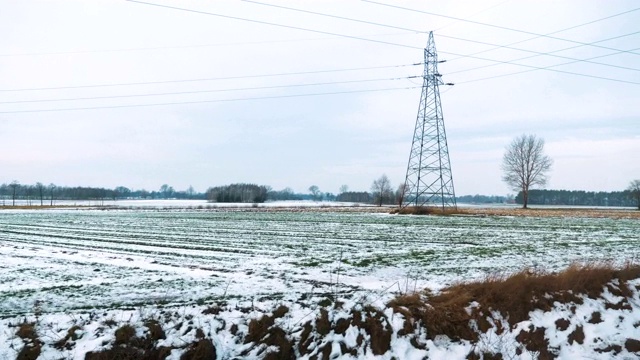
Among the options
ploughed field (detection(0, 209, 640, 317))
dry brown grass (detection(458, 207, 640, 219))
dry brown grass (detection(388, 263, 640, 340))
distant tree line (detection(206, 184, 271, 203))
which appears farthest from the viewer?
distant tree line (detection(206, 184, 271, 203))

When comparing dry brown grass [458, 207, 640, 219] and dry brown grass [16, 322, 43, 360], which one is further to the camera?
dry brown grass [458, 207, 640, 219]

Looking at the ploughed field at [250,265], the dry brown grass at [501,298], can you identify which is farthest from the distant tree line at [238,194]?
the dry brown grass at [501,298]

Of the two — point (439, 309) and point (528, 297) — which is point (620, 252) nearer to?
point (528, 297)

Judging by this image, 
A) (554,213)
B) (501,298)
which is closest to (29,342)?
(501,298)

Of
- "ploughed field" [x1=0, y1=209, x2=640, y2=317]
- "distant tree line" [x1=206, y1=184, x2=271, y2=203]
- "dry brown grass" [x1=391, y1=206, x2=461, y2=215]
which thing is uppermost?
"distant tree line" [x1=206, y1=184, x2=271, y2=203]

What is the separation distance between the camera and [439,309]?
9844 mm

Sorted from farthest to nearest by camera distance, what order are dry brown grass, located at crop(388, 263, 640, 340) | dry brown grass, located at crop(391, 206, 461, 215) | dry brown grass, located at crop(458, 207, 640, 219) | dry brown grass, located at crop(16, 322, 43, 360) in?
dry brown grass, located at crop(458, 207, 640, 219)
dry brown grass, located at crop(391, 206, 461, 215)
dry brown grass, located at crop(388, 263, 640, 340)
dry brown grass, located at crop(16, 322, 43, 360)

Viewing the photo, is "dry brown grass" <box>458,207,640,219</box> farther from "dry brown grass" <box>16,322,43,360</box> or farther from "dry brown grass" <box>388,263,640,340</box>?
"dry brown grass" <box>16,322,43,360</box>

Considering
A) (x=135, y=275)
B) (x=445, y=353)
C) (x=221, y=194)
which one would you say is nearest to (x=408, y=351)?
(x=445, y=353)

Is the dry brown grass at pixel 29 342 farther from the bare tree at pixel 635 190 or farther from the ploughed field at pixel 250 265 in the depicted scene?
the bare tree at pixel 635 190

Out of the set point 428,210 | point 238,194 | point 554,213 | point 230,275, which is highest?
point 238,194

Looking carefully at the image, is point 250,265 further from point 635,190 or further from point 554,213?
point 635,190

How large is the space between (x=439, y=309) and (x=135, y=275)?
997 cm

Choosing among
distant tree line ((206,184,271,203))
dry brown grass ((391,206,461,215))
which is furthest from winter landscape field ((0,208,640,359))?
distant tree line ((206,184,271,203))
